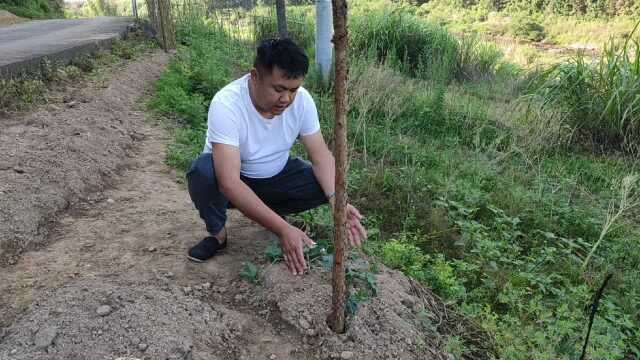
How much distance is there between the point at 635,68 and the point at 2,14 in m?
14.0

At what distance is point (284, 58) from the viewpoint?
204cm

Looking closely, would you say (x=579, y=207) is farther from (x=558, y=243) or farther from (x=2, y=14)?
(x=2, y=14)

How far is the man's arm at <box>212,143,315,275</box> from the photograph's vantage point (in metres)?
2.03

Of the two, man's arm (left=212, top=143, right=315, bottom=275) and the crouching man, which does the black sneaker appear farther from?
man's arm (left=212, top=143, right=315, bottom=275)

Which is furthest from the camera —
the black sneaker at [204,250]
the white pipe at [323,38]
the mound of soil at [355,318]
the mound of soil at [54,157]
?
the white pipe at [323,38]

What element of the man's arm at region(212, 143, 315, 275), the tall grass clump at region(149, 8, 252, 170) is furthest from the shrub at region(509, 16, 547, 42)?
the man's arm at region(212, 143, 315, 275)

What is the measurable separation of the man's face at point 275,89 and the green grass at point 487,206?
2.93 ft

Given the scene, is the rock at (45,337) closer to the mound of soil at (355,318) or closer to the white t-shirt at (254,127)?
the mound of soil at (355,318)

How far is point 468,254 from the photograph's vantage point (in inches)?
123

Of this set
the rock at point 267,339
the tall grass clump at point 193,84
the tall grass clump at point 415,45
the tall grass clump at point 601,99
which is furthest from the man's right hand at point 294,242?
the tall grass clump at point 415,45

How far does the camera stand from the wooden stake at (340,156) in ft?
5.00

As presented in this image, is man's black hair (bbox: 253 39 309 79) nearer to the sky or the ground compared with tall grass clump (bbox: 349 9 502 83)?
nearer to the sky

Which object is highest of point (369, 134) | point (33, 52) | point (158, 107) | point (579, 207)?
point (33, 52)

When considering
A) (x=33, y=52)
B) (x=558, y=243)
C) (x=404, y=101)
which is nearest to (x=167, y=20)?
(x=33, y=52)
